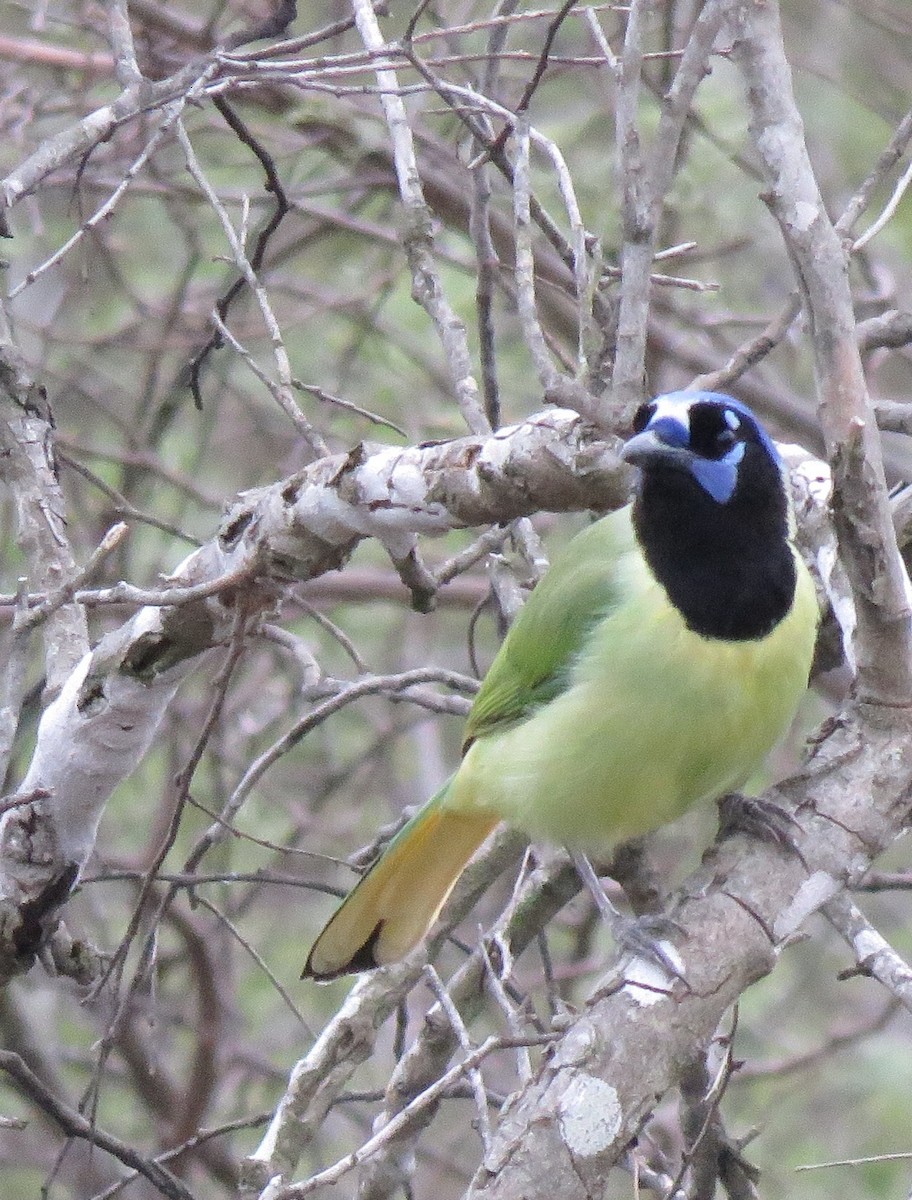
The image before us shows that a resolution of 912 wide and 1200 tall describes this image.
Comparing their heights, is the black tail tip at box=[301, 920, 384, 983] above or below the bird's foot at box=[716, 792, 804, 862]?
→ below

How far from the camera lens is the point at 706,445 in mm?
3172

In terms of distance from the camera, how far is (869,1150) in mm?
6273

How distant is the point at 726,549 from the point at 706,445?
0.21 meters

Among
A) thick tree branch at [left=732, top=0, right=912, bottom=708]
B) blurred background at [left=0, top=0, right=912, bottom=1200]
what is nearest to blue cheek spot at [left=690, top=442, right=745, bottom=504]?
thick tree branch at [left=732, top=0, right=912, bottom=708]

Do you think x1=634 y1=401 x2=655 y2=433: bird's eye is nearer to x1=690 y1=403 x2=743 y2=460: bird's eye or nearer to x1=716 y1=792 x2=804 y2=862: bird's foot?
x1=690 y1=403 x2=743 y2=460: bird's eye

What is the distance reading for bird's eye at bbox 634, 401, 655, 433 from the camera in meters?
2.92

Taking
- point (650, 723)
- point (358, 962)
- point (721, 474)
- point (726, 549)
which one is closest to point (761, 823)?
point (650, 723)

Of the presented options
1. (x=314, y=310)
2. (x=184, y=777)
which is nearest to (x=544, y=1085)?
(x=184, y=777)

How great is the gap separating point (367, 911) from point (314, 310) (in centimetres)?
257

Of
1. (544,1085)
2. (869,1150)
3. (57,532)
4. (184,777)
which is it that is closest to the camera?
(544,1085)

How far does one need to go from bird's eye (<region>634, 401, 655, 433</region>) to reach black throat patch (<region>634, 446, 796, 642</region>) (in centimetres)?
16

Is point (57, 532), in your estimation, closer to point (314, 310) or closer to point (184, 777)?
point (184, 777)

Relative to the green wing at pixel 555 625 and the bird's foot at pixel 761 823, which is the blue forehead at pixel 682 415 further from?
the bird's foot at pixel 761 823

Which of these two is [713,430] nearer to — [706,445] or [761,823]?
[706,445]
